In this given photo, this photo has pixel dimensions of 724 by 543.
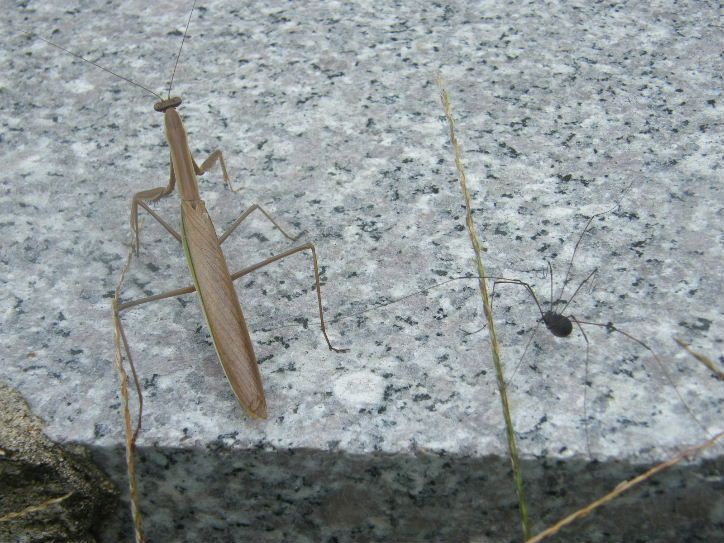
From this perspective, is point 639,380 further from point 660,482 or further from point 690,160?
point 690,160

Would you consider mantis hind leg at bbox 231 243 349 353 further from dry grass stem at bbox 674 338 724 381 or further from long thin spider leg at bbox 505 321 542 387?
dry grass stem at bbox 674 338 724 381

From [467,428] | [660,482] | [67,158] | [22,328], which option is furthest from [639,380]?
[67,158]

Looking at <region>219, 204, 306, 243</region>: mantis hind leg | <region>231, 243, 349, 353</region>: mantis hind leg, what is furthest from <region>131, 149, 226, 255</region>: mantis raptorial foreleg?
<region>231, 243, 349, 353</region>: mantis hind leg

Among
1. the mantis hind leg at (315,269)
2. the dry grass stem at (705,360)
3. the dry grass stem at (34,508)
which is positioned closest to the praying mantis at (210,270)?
the mantis hind leg at (315,269)

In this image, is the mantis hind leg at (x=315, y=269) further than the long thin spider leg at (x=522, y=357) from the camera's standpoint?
Yes

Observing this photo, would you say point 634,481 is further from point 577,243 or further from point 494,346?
point 577,243

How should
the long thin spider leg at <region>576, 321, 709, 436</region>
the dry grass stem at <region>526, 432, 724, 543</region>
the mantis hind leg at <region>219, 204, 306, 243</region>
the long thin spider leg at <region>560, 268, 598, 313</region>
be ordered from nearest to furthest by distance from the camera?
the dry grass stem at <region>526, 432, 724, 543</region> → the long thin spider leg at <region>576, 321, 709, 436</region> → the long thin spider leg at <region>560, 268, 598, 313</region> → the mantis hind leg at <region>219, 204, 306, 243</region>

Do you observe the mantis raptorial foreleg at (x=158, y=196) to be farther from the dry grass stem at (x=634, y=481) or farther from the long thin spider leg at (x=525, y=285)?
the dry grass stem at (x=634, y=481)

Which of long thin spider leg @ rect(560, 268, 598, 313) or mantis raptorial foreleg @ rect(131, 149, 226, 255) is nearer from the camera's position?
long thin spider leg @ rect(560, 268, 598, 313)
